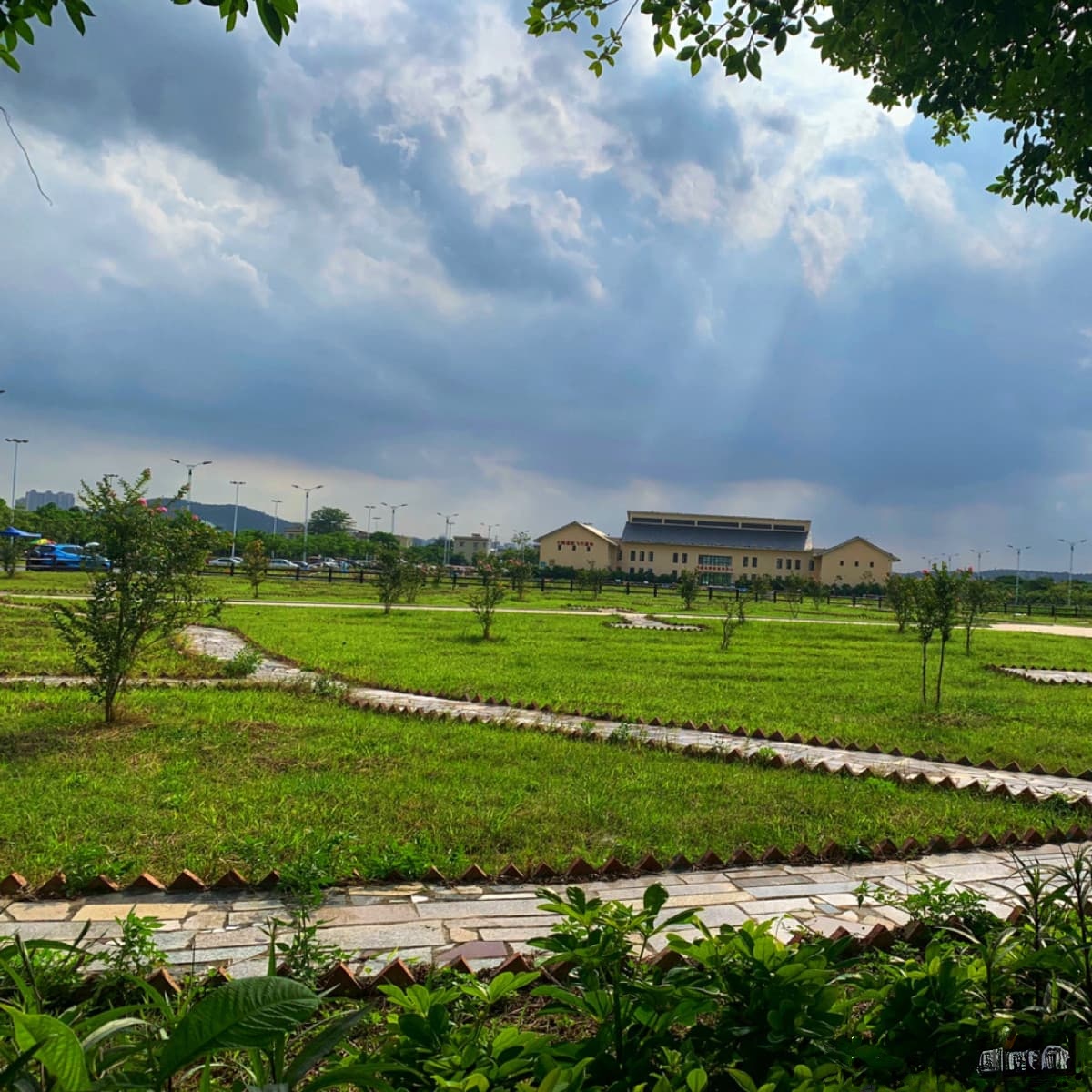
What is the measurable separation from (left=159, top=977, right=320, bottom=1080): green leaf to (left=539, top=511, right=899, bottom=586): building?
80331 mm

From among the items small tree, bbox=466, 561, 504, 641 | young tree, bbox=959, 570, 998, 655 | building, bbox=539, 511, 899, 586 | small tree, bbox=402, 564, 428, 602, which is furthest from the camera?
building, bbox=539, 511, 899, 586

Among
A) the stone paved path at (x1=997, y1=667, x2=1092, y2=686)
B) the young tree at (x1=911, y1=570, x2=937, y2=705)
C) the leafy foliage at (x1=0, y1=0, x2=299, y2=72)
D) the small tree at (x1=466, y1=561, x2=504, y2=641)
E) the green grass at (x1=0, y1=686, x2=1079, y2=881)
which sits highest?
the leafy foliage at (x1=0, y1=0, x2=299, y2=72)

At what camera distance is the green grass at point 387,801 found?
4.47m

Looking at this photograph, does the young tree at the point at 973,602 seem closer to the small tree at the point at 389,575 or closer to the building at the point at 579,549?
the small tree at the point at 389,575

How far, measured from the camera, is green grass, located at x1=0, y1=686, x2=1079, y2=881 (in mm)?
4469

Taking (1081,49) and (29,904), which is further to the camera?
(29,904)

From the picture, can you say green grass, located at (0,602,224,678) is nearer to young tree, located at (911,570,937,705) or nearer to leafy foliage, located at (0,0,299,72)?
leafy foliage, located at (0,0,299,72)

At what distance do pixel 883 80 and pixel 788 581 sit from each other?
134 ft

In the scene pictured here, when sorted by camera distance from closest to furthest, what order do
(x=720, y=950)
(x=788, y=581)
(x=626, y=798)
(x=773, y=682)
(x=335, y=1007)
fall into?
(x=720, y=950)
(x=335, y=1007)
(x=626, y=798)
(x=773, y=682)
(x=788, y=581)

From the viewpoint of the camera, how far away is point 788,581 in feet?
140

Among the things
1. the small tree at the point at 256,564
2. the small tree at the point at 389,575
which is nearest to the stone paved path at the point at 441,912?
the small tree at the point at 389,575

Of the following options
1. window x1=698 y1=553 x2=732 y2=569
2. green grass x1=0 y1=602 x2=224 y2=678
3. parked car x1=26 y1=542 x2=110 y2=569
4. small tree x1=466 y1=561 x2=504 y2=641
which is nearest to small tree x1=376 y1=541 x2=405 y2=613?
small tree x1=466 y1=561 x2=504 y2=641

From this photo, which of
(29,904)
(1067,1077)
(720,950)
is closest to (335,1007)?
(720,950)

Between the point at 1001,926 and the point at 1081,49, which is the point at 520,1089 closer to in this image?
the point at 1001,926
